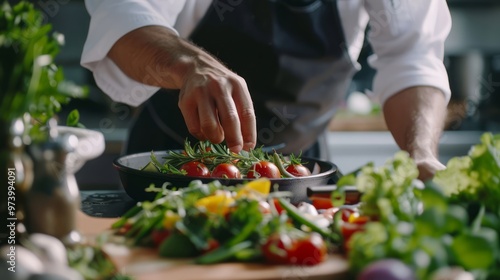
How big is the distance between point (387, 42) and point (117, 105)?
1.40 metres

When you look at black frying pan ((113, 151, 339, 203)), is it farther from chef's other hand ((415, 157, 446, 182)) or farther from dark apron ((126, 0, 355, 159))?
dark apron ((126, 0, 355, 159))

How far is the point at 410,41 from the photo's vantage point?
1.80m

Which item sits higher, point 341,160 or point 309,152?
point 309,152

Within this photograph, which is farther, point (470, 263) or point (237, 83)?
point (237, 83)

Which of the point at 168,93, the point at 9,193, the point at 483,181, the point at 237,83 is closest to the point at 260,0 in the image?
the point at 168,93

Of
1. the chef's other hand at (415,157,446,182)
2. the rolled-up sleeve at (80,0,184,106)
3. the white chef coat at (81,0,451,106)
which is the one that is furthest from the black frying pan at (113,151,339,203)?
the white chef coat at (81,0,451,106)

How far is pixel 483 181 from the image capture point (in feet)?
2.89

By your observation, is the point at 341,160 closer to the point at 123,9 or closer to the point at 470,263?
the point at 123,9

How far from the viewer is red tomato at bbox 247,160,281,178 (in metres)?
1.15

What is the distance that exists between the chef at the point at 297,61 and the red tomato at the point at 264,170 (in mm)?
449

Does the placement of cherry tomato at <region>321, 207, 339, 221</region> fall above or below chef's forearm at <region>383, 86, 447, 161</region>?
above

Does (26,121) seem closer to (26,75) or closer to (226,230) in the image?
(26,75)

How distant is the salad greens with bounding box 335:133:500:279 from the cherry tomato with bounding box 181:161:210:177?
0.36 metres

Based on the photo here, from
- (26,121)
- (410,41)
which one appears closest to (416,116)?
(410,41)
